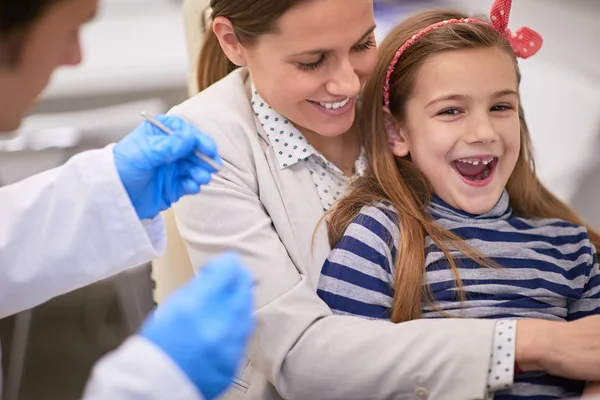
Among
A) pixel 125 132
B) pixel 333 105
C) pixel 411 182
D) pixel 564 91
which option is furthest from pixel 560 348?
pixel 564 91

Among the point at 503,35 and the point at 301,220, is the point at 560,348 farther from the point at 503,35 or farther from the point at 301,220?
the point at 503,35

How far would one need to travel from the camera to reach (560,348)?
135cm

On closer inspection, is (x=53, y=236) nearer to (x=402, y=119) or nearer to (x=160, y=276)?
(x=160, y=276)

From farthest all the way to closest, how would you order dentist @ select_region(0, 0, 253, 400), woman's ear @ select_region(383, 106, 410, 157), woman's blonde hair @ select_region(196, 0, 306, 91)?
1. woman's ear @ select_region(383, 106, 410, 157)
2. woman's blonde hair @ select_region(196, 0, 306, 91)
3. dentist @ select_region(0, 0, 253, 400)

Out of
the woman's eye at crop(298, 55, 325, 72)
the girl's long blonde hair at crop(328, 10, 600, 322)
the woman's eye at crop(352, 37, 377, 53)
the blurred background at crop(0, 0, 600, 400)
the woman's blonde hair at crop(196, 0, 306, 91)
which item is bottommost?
the blurred background at crop(0, 0, 600, 400)

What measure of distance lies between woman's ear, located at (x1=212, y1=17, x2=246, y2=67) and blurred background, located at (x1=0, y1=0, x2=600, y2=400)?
1.01 meters

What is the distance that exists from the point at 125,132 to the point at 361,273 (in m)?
1.29

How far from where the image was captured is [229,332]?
0.96 metres

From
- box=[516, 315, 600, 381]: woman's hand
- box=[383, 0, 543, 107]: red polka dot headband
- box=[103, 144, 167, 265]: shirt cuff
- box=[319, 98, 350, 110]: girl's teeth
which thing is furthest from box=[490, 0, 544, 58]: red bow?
box=[103, 144, 167, 265]: shirt cuff

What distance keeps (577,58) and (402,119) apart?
180cm

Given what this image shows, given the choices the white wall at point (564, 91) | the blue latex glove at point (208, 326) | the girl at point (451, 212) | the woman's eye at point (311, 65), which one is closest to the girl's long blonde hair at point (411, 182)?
the girl at point (451, 212)

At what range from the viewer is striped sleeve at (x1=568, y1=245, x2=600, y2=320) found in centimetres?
159

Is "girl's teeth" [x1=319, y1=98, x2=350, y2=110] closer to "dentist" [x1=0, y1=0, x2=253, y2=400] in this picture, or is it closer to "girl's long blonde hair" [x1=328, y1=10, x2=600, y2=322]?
"girl's long blonde hair" [x1=328, y1=10, x2=600, y2=322]

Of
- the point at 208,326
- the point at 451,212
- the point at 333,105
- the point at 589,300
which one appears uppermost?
the point at 333,105
